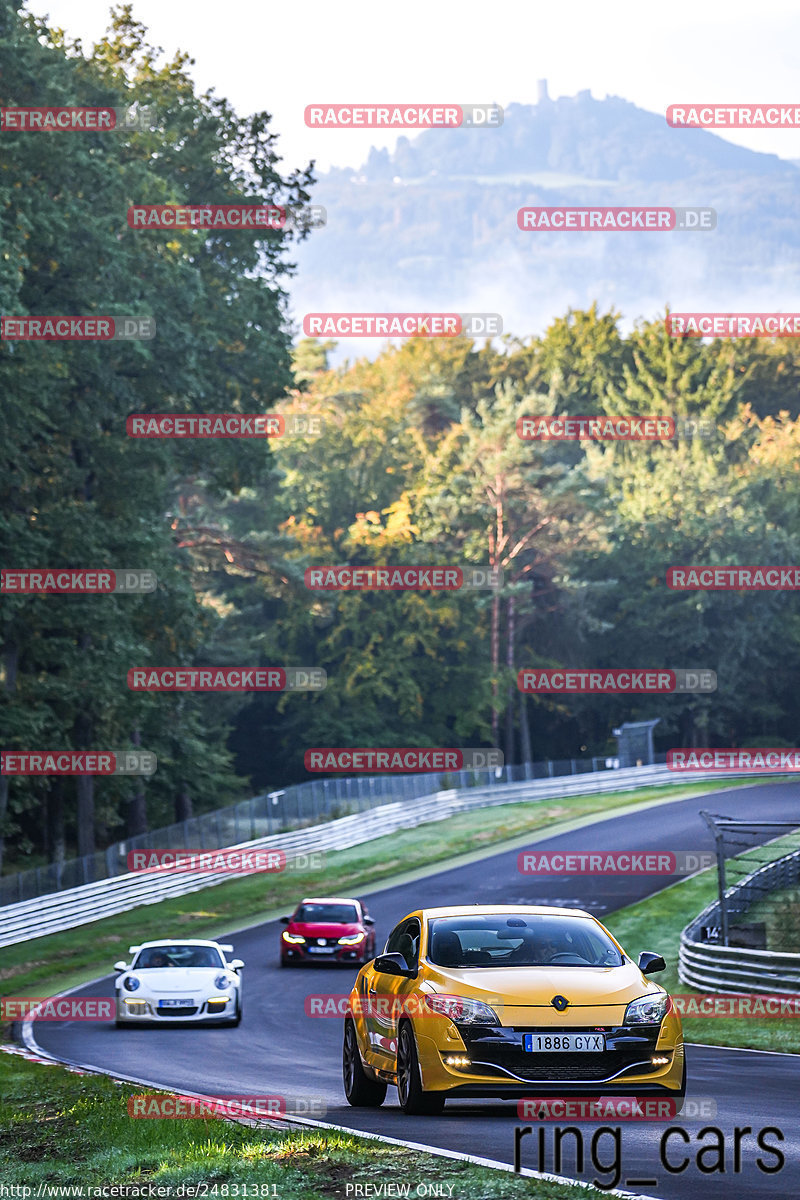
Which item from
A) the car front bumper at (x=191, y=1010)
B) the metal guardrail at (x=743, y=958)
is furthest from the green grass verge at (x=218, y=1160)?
the metal guardrail at (x=743, y=958)

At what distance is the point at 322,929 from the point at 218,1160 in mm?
23501

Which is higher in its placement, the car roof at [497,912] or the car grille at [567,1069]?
the car roof at [497,912]

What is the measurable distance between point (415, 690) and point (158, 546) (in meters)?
37.8

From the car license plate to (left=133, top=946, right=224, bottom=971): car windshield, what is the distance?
45.9 ft

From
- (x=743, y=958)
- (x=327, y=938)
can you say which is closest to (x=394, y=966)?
(x=743, y=958)

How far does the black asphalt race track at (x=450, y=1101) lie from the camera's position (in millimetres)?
8906

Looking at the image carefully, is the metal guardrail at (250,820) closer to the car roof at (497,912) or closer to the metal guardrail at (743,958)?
the metal guardrail at (743,958)

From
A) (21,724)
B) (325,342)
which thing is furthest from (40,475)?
(325,342)

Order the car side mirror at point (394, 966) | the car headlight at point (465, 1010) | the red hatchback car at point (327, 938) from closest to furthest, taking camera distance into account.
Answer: the car headlight at point (465, 1010) < the car side mirror at point (394, 966) < the red hatchback car at point (327, 938)

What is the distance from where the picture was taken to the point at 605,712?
86938mm

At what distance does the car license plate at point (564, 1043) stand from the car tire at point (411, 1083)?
73 cm

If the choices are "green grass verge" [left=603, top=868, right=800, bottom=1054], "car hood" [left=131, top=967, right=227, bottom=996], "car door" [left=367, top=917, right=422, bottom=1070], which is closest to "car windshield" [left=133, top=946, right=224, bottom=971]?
"car hood" [left=131, top=967, right=227, bottom=996]

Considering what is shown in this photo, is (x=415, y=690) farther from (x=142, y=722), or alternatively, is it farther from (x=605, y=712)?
(x=142, y=722)

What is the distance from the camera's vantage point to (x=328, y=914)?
1286 inches
